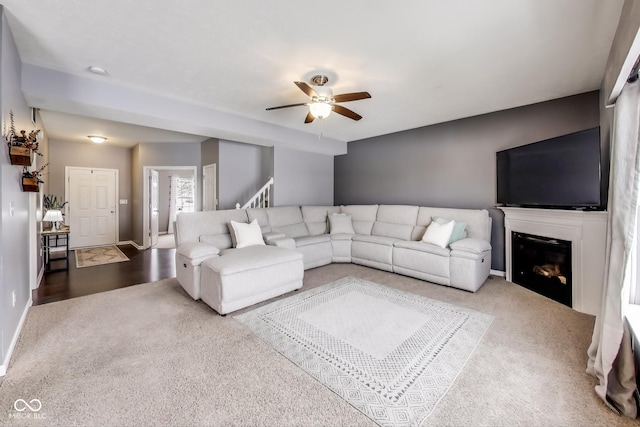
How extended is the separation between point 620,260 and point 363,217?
387 centimetres

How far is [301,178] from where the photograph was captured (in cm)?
594

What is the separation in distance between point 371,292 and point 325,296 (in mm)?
602

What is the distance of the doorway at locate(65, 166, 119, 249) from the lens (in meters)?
6.30

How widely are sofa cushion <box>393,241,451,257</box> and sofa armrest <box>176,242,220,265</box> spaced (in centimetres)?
266

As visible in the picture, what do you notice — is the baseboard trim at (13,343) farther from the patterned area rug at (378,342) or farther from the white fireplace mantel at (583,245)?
the white fireplace mantel at (583,245)

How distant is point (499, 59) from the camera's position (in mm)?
2482

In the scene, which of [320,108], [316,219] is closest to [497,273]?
[316,219]

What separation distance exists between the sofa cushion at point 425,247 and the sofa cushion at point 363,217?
3.49 ft

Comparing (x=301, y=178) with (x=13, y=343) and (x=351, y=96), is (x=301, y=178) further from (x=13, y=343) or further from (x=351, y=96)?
(x=13, y=343)

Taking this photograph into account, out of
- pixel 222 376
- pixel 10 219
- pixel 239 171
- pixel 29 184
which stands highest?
pixel 239 171

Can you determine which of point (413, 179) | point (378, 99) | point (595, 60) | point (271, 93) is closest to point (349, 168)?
point (413, 179)

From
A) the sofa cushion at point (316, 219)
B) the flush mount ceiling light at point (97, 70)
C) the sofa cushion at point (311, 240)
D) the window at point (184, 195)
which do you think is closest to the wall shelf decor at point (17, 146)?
the flush mount ceiling light at point (97, 70)

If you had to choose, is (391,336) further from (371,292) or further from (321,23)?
(321,23)

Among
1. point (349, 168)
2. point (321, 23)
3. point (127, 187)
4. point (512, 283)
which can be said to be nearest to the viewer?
point (321, 23)
